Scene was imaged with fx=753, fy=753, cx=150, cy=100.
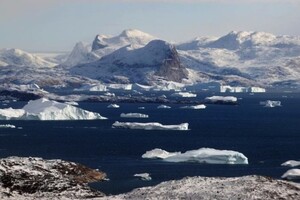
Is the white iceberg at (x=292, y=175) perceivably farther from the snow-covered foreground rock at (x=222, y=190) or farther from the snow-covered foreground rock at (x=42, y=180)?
the snow-covered foreground rock at (x=222, y=190)

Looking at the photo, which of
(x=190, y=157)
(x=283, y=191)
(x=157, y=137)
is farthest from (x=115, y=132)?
(x=283, y=191)

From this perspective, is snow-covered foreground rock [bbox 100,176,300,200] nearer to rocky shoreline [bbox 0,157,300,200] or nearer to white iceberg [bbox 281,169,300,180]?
rocky shoreline [bbox 0,157,300,200]

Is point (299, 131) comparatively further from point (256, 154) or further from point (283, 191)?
point (283, 191)

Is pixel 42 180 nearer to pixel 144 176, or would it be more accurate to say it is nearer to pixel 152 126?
pixel 144 176

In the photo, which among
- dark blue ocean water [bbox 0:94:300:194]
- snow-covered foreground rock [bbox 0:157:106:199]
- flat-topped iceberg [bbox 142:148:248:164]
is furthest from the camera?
flat-topped iceberg [bbox 142:148:248:164]

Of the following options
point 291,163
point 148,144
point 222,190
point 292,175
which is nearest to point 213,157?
point 291,163

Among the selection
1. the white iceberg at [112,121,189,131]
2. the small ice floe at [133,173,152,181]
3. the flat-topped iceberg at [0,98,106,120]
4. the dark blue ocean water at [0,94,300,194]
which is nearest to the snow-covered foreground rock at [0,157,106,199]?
the dark blue ocean water at [0,94,300,194]
